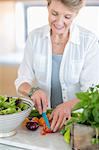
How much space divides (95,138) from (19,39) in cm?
235

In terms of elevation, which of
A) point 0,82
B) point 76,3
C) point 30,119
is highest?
point 76,3

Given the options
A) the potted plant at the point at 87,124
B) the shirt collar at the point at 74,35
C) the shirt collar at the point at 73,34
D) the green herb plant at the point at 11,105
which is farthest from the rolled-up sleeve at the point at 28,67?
the potted plant at the point at 87,124

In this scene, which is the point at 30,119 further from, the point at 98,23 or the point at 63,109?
the point at 98,23

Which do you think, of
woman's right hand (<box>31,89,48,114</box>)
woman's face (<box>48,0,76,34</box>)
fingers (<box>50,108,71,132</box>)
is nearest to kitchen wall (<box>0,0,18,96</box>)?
woman's face (<box>48,0,76,34</box>)

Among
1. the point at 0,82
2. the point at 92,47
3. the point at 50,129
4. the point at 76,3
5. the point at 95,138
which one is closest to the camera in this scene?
the point at 95,138

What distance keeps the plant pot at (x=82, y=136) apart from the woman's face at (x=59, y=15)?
0.74 meters

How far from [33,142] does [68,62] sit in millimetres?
715

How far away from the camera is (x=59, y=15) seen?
1.72m

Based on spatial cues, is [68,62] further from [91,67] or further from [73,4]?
[73,4]

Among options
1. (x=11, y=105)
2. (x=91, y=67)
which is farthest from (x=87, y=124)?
(x=91, y=67)

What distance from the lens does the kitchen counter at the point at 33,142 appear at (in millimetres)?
1237

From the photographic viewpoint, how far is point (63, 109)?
1.46 metres

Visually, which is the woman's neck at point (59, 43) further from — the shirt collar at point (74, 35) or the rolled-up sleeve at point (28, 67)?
the rolled-up sleeve at point (28, 67)

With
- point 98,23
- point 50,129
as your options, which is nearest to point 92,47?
point 50,129
